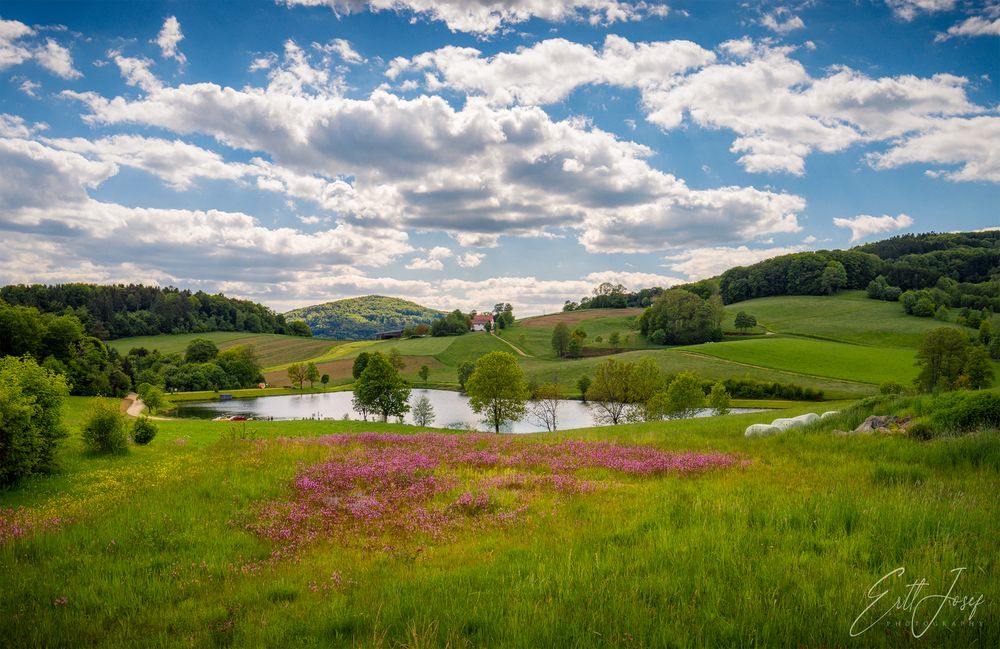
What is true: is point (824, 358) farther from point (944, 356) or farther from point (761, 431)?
point (761, 431)

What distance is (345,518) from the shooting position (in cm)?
882

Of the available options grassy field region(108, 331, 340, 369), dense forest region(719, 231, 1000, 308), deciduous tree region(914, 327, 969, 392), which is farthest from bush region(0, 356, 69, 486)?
dense forest region(719, 231, 1000, 308)

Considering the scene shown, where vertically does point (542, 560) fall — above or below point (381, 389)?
above

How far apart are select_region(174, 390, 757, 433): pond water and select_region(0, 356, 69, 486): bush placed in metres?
52.7

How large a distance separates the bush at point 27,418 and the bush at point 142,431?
253 inches

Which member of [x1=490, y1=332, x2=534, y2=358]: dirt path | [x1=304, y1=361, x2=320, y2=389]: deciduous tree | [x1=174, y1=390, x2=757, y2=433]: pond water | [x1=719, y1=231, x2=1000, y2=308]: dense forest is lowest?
[x1=174, y1=390, x2=757, y2=433]: pond water

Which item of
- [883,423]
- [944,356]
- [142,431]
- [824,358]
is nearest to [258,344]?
[142,431]

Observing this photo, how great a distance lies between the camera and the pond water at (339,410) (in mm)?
78900

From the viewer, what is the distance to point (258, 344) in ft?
563

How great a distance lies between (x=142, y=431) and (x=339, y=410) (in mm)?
78846

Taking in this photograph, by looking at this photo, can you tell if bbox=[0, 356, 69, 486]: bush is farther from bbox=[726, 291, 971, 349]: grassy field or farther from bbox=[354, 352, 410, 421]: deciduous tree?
bbox=[726, 291, 971, 349]: grassy field

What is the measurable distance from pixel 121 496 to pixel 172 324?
211714mm

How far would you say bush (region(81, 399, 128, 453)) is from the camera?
18.5 meters

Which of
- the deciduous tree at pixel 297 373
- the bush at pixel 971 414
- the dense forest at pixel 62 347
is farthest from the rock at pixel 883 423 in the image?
the deciduous tree at pixel 297 373
